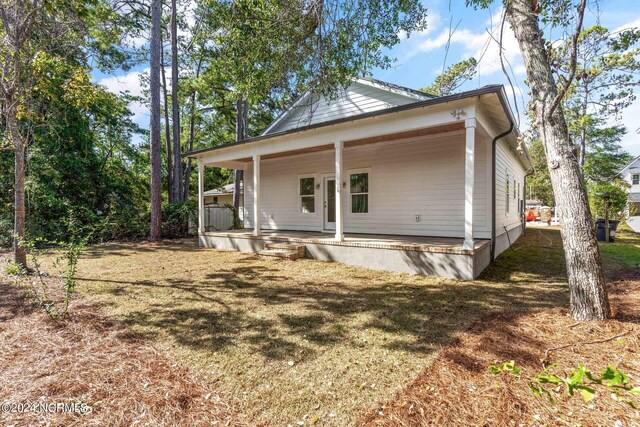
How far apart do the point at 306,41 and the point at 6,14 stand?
470 centimetres

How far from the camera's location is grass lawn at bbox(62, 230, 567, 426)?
2254mm

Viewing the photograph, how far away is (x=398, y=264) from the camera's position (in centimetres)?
612

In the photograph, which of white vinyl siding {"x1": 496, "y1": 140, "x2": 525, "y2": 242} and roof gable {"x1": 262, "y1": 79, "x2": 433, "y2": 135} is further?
roof gable {"x1": 262, "y1": 79, "x2": 433, "y2": 135}

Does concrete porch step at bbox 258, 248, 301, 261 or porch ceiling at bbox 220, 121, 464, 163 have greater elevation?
porch ceiling at bbox 220, 121, 464, 163

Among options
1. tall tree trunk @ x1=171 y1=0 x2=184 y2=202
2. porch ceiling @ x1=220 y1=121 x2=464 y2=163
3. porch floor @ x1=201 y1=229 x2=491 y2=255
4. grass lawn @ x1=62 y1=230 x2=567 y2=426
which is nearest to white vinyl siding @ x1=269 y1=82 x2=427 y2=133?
porch ceiling @ x1=220 y1=121 x2=464 y2=163

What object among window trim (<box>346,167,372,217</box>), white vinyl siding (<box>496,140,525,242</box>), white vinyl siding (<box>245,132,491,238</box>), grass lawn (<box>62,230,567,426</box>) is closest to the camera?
grass lawn (<box>62,230,567,426</box>)

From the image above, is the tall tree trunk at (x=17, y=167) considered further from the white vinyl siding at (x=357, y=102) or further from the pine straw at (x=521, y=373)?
the pine straw at (x=521, y=373)

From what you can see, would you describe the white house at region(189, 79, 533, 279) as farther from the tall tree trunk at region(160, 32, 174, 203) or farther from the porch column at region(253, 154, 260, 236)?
the tall tree trunk at region(160, 32, 174, 203)

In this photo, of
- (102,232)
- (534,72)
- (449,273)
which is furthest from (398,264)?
(102,232)

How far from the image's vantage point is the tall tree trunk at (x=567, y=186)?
3107 millimetres

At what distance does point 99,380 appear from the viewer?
2.36 metres

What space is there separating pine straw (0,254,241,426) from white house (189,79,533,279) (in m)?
4.57

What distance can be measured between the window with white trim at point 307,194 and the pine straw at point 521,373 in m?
6.94

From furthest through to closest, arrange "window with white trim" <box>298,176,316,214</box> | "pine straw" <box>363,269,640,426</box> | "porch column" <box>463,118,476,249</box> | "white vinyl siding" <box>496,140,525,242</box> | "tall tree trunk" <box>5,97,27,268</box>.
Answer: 1. "window with white trim" <box>298,176,316,214</box>
2. "white vinyl siding" <box>496,140,525,242</box>
3. "porch column" <box>463,118,476,249</box>
4. "tall tree trunk" <box>5,97,27,268</box>
5. "pine straw" <box>363,269,640,426</box>
